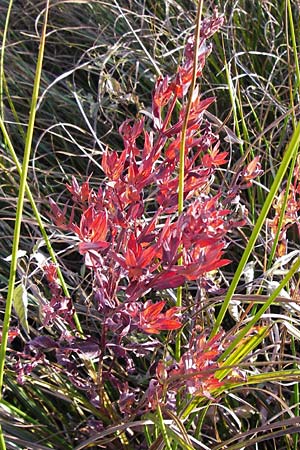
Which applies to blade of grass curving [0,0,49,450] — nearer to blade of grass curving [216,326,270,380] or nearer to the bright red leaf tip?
the bright red leaf tip

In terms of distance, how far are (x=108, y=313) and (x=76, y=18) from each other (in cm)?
119

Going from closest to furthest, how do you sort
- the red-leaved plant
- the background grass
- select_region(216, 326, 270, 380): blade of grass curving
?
the red-leaved plant < select_region(216, 326, 270, 380): blade of grass curving < the background grass

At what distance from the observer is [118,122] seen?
1310 mm

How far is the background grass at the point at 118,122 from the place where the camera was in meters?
0.80

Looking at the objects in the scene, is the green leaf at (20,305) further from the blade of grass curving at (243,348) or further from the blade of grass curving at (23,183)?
the blade of grass curving at (243,348)

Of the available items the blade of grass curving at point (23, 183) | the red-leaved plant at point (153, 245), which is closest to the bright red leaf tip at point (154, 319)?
the red-leaved plant at point (153, 245)

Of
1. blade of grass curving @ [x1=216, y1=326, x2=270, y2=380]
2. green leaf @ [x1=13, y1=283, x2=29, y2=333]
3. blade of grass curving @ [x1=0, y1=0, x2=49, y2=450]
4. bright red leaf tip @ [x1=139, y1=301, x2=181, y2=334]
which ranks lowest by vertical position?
blade of grass curving @ [x1=216, y1=326, x2=270, y2=380]

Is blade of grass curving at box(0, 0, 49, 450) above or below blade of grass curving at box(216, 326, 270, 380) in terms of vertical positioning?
above

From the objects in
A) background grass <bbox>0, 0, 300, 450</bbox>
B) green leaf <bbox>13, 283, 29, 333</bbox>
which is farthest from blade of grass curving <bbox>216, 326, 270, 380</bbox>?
green leaf <bbox>13, 283, 29, 333</bbox>

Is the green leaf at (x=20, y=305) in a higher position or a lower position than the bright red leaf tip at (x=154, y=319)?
lower

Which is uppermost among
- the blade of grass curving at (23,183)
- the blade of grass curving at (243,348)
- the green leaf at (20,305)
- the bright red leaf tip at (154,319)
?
the blade of grass curving at (23,183)

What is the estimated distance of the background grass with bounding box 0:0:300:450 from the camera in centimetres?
80

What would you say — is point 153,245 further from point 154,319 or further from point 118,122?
point 118,122

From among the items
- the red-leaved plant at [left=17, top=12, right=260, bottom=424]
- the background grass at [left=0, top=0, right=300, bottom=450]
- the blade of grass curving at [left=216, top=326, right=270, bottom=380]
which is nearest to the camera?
the red-leaved plant at [left=17, top=12, right=260, bottom=424]
